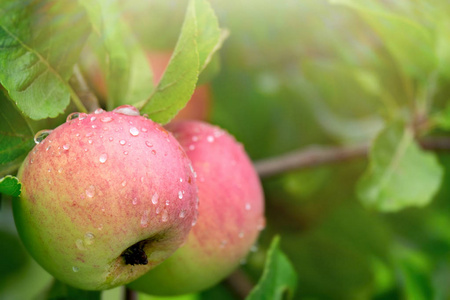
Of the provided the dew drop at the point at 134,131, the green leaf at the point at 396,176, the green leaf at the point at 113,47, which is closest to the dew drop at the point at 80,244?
the dew drop at the point at 134,131

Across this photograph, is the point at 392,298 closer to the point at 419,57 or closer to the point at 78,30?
the point at 419,57

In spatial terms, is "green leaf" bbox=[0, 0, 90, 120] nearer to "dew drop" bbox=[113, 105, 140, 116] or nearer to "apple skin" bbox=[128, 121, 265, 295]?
"dew drop" bbox=[113, 105, 140, 116]

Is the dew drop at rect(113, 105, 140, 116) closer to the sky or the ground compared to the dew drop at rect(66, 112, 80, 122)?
closer to the ground

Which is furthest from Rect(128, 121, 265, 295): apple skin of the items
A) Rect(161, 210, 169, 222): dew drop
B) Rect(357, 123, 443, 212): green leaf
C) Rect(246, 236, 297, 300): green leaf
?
Rect(357, 123, 443, 212): green leaf

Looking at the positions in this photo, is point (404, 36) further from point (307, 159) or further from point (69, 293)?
point (69, 293)

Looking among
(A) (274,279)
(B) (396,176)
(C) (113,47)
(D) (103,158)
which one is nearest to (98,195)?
(D) (103,158)

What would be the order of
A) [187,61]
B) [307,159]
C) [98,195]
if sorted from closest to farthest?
[98,195], [187,61], [307,159]
